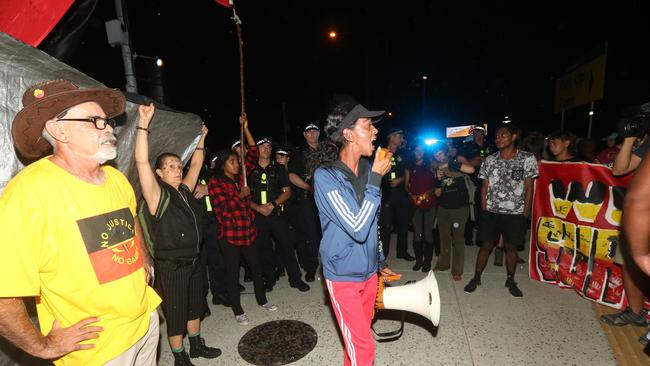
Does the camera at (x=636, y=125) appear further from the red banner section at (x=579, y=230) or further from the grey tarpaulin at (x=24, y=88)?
the grey tarpaulin at (x=24, y=88)

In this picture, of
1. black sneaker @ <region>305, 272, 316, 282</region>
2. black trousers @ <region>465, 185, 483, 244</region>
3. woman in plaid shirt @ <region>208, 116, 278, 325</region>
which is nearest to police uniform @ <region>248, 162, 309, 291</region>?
black sneaker @ <region>305, 272, 316, 282</region>

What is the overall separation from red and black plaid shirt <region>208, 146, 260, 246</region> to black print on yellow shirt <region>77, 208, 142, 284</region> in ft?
6.72

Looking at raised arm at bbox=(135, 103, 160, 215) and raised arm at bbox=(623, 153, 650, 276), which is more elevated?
raised arm at bbox=(135, 103, 160, 215)

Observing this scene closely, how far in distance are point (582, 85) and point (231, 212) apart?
9.53m

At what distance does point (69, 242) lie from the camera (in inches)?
65.0

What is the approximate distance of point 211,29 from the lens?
26.6ft

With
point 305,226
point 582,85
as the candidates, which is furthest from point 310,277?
point 582,85

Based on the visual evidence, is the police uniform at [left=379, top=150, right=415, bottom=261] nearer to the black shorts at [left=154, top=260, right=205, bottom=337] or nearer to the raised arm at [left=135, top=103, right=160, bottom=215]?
the black shorts at [left=154, top=260, right=205, bottom=337]

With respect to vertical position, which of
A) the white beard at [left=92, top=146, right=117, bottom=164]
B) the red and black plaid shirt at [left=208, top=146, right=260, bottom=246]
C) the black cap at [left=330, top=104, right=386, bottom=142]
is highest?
the black cap at [left=330, top=104, right=386, bottom=142]

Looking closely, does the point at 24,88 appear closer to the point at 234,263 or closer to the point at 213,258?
the point at 234,263

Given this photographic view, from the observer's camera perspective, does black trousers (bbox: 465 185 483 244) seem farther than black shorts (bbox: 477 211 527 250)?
Yes

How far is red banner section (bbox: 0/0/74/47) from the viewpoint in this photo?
2.32m

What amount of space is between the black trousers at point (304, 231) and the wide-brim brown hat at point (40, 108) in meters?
3.62

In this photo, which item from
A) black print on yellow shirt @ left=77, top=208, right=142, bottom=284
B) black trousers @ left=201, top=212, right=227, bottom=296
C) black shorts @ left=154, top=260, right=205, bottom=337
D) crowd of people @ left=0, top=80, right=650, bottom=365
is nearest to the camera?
crowd of people @ left=0, top=80, right=650, bottom=365
